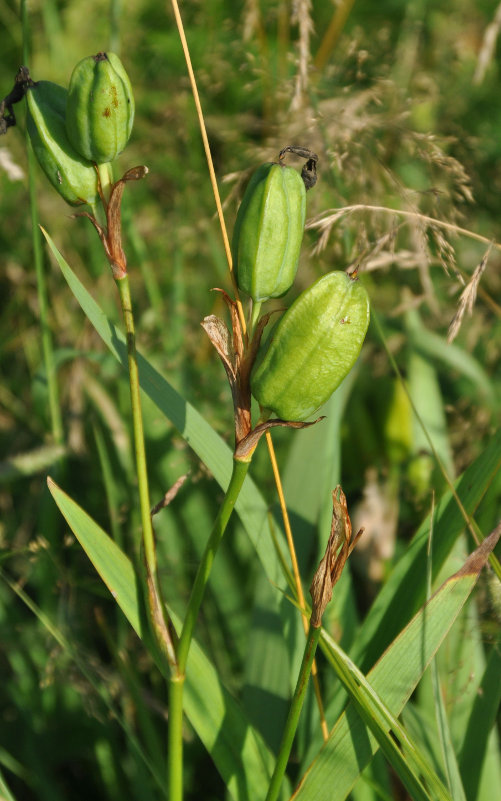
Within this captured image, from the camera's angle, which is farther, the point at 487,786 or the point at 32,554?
the point at 32,554

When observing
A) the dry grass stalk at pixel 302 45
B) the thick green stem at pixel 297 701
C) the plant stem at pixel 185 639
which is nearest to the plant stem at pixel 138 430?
the plant stem at pixel 185 639

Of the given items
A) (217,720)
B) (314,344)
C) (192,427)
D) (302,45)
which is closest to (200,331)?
(302,45)

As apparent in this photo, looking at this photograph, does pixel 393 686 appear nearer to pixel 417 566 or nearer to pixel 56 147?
pixel 417 566

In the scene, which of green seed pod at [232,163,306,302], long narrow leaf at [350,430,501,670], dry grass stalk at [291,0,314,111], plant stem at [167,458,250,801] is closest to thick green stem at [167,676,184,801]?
plant stem at [167,458,250,801]

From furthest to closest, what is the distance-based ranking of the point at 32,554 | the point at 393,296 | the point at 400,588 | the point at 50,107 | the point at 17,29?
the point at 17,29, the point at 393,296, the point at 32,554, the point at 400,588, the point at 50,107

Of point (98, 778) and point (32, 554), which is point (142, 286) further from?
point (98, 778)

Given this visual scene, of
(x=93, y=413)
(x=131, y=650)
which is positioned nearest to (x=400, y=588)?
(x=131, y=650)
